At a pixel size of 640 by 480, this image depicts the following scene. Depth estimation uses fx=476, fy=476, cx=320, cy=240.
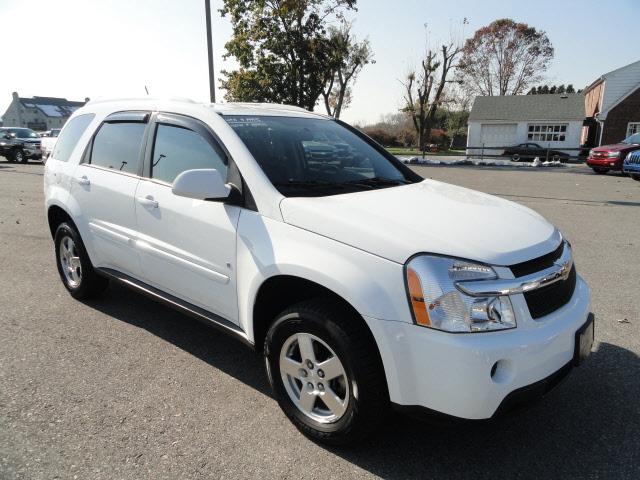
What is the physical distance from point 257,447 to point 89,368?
1537mm

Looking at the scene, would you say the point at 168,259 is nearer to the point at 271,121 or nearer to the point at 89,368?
the point at 89,368

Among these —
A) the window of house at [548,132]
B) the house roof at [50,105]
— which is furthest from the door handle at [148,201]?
the house roof at [50,105]

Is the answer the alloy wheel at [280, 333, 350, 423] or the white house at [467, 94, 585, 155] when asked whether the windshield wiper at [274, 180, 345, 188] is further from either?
the white house at [467, 94, 585, 155]

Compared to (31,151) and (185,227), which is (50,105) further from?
(185,227)

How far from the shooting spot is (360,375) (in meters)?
2.25

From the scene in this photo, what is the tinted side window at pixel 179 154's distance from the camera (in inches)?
121

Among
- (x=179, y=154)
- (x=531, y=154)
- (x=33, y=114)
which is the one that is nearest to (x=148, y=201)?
(x=179, y=154)

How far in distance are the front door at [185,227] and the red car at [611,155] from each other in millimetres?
18895

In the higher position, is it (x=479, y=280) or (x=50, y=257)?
(x=479, y=280)

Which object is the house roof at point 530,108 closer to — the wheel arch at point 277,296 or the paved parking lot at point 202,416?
the paved parking lot at point 202,416

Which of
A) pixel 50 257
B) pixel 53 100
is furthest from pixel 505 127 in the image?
pixel 53 100

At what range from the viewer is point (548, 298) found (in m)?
2.33

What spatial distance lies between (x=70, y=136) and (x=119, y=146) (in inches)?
41.7

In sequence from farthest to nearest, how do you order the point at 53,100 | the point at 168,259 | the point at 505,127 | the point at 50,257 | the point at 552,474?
the point at 53,100 < the point at 505,127 < the point at 50,257 < the point at 168,259 < the point at 552,474
